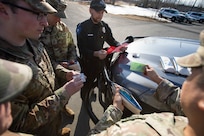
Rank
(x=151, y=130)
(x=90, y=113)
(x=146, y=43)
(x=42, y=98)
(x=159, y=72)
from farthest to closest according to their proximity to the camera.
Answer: (x=90, y=113) → (x=146, y=43) → (x=159, y=72) → (x=42, y=98) → (x=151, y=130)

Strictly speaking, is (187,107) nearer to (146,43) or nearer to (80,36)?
(146,43)

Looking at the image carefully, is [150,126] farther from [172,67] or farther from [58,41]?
[58,41]

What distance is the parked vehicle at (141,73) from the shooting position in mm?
2281

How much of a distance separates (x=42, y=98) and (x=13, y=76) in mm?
1041

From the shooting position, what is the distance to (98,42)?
3506mm

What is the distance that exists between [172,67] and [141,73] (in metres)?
0.34

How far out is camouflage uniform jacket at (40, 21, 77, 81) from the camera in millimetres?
2887

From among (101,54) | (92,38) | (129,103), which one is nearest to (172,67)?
(129,103)

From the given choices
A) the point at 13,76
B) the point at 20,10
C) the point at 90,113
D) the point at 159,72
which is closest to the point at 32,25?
the point at 20,10

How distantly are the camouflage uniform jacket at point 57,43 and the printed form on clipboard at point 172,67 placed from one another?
1.14m

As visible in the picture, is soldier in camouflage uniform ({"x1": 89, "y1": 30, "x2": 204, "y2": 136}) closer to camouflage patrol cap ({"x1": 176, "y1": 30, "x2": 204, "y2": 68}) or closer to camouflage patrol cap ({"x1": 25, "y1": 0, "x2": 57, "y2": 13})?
camouflage patrol cap ({"x1": 176, "y1": 30, "x2": 204, "y2": 68})

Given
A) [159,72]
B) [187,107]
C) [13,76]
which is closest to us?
[13,76]

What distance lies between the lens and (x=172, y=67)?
248 centimetres

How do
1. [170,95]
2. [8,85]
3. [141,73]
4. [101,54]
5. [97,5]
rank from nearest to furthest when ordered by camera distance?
[8,85] < [170,95] < [141,73] < [101,54] < [97,5]
